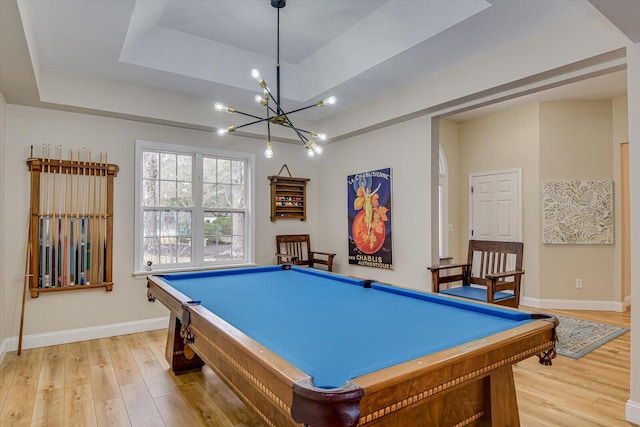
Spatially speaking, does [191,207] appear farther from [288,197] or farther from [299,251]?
[299,251]

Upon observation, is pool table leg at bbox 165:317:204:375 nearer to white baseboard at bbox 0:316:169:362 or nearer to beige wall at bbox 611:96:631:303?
white baseboard at bbox 0:316:169:362

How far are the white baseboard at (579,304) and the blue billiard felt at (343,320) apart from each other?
3.82 metres

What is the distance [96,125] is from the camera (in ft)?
12.8

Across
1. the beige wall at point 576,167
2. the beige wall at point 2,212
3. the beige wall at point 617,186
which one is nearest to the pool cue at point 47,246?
the beige wall at point 2,212

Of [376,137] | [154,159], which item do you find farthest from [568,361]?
[154,159]

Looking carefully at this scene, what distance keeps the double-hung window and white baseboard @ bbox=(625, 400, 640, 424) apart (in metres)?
3.96

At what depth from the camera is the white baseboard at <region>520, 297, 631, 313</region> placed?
Result: 196 inches

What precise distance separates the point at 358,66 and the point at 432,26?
0.90 m

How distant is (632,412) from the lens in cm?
224

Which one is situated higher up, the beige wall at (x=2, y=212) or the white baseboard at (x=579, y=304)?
the beige wall at (x=2, y=212)

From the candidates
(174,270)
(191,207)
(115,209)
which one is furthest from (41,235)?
(191,207)

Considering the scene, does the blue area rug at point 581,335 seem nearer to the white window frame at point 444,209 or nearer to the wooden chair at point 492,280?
the wooden chair at point 492,280

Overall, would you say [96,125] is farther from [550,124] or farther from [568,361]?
[550,124]

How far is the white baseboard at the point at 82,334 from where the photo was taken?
11.4 ft
